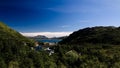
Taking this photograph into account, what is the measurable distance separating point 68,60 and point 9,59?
2339 centimetres

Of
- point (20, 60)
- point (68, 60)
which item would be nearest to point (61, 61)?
point (68, 60)

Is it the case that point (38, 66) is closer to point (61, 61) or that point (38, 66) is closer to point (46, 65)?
point (46, 65)

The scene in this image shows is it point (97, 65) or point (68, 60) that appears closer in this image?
point (97, 65)

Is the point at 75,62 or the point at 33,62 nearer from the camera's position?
the point at 33,62

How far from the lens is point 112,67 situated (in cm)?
7900

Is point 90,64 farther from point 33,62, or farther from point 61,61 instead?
point 33,62

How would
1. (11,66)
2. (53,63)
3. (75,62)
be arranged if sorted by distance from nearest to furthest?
(11,66) < (53,63) < (75,62)

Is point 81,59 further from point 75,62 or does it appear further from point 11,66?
point 11,66

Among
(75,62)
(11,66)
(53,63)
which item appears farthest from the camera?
(75,62)

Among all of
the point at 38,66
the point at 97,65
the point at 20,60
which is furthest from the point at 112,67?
the point at 20,60

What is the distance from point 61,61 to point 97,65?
14.6m

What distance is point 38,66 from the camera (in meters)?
76.7

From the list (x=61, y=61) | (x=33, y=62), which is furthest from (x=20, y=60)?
(x=61, y=61)

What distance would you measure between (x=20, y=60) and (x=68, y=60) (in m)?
20.7
